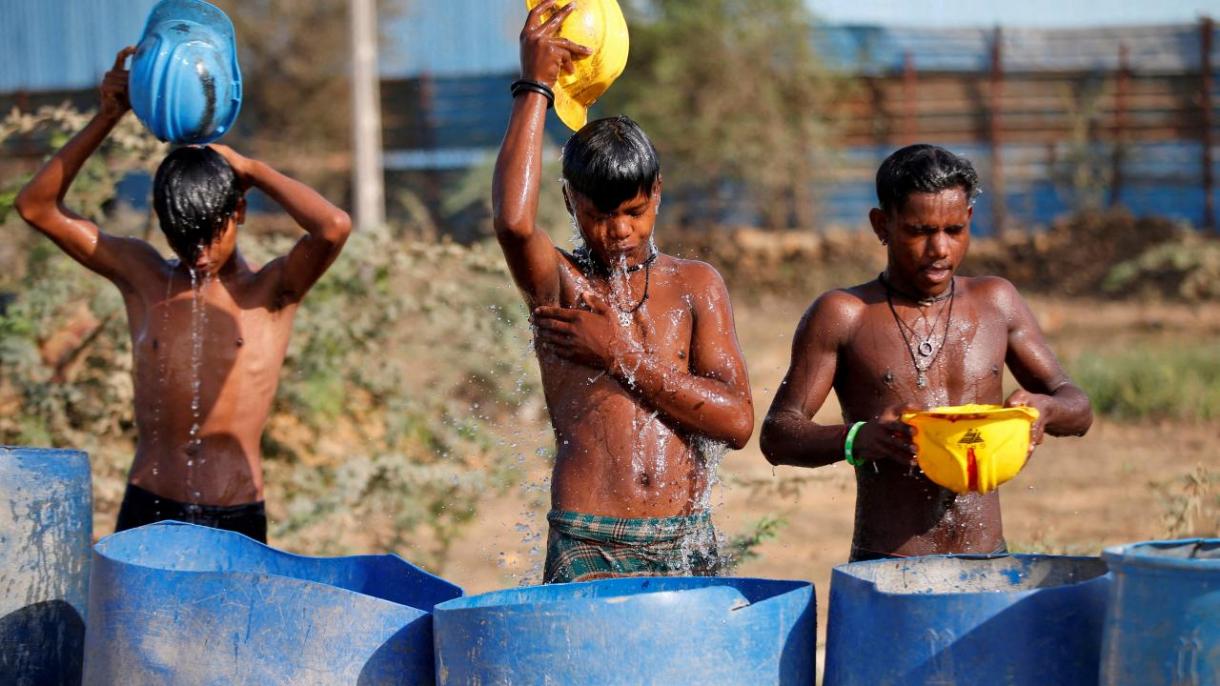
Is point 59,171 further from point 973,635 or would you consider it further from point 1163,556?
point 1163,556

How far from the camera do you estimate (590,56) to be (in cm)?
304

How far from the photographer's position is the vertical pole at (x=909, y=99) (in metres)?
15.4

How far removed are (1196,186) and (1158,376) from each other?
5983mm

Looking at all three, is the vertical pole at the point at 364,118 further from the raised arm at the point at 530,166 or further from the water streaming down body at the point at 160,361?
the raised arm at the point at 530,166

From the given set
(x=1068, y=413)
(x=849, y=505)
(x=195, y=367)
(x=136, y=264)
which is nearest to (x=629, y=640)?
(x=1068, y=413)

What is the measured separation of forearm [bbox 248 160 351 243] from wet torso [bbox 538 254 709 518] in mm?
1114

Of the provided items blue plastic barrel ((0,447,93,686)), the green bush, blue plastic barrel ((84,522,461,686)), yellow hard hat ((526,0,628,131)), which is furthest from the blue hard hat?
the green bush

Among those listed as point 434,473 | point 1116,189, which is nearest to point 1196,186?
point 1116,189

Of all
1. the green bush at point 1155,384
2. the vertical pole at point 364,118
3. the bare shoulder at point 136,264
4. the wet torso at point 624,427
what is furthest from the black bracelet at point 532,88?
the vertical pole at point 364,118

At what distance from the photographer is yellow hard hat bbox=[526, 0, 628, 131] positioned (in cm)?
302

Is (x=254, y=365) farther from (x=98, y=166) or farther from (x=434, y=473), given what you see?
(x=98, y=166)

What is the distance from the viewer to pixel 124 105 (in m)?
4.16

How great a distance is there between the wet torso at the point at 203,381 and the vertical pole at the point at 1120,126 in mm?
12702

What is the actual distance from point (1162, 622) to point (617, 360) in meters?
1.23
